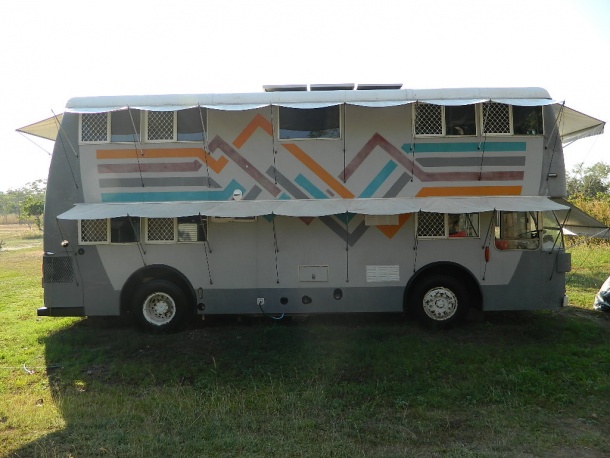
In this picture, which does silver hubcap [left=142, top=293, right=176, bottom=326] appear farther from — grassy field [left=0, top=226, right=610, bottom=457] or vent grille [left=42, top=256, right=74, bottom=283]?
vent grille [left=42, top=256, right=74, bottom=283]

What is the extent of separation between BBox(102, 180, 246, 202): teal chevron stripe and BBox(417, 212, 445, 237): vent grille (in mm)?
2983

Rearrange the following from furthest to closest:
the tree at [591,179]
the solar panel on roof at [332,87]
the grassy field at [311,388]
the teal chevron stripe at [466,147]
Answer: the tree at [591,179] → the solar panel on roof at [332,87] → the teal chevron stripe at [466,147] → the grassy field at [311,388]

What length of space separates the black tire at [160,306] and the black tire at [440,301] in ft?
12.7

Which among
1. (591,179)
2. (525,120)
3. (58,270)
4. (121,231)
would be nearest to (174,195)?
(121,231)

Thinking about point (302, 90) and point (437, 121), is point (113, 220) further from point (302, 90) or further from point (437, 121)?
point (437, 121)

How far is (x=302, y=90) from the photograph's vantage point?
8.16m

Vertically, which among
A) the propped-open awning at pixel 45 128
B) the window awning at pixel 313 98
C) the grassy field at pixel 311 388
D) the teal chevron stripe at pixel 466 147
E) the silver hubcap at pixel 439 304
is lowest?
the grassy field at pixel 311 388

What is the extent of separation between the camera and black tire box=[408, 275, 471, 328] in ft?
25.1

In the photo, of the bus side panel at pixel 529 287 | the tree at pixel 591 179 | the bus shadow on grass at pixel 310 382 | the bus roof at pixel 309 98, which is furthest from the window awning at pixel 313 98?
the tree at pixel 591 179

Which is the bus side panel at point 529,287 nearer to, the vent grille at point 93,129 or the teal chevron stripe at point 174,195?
the teal chevron stripe at point 174,195

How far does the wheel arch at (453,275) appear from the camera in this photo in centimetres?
766

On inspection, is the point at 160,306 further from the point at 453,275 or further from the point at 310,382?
the point at 453,275

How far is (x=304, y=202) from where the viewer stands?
7523 millimetres

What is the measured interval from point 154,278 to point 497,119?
628 centimetres
